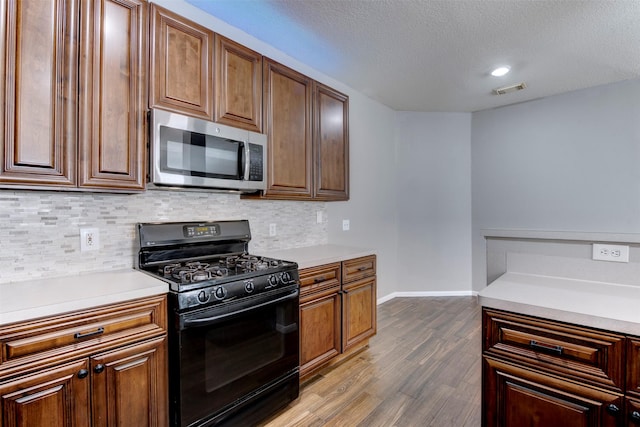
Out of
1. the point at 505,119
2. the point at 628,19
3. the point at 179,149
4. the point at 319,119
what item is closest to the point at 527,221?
the point at 505,119

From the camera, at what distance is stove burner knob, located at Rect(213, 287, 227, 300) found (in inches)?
61.5

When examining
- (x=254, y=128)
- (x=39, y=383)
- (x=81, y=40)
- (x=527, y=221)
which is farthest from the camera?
(x=527, y=221)

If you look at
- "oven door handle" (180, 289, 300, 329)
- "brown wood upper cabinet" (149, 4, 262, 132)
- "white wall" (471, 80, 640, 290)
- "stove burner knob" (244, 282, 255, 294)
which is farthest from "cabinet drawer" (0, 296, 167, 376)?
"white wall" (471, 80, 640, 290)

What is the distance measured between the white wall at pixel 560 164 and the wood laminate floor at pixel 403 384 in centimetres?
165

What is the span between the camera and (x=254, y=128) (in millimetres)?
2150

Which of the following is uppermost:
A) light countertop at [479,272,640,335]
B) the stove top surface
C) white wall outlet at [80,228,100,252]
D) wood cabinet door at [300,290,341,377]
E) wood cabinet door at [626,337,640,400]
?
white wall outlet at [80,228,100,252]

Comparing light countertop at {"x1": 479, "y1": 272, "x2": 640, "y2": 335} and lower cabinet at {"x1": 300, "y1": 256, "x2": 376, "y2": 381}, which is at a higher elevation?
light countertop at {"x1": 479, "y1": 272, "x2": 640, "y2": 335}

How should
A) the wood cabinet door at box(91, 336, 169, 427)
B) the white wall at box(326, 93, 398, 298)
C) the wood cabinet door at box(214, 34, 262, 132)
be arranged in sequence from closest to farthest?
the wood cabinet door at box(91, 336, 169, 427)
the wood cabinet door at box(214, 34, 262, 132)
the white wall at box(326, 93, 398, 298)

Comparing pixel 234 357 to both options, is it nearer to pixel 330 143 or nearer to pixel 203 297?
pixel 203 297

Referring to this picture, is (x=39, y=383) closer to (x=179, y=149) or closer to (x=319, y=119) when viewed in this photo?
(x=179, y=149)

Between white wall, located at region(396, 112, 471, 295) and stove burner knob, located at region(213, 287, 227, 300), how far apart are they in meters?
3.21

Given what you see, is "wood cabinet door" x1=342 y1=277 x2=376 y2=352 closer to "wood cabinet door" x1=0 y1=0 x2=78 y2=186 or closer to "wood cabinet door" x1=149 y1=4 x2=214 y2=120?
"wood cabinet door" x1=149 y1=4 x2=214 y2=120

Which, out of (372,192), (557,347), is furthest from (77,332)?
(372,192)

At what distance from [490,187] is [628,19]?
228cm
